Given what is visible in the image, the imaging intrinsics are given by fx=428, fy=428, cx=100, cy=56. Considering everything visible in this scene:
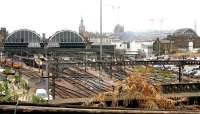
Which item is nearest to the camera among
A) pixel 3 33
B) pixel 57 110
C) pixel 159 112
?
pixel 57 110

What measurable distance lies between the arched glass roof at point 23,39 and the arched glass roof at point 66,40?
8.18ft

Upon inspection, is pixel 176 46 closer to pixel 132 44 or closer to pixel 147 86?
pixel 132 44

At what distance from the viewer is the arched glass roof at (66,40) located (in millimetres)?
→ 72062

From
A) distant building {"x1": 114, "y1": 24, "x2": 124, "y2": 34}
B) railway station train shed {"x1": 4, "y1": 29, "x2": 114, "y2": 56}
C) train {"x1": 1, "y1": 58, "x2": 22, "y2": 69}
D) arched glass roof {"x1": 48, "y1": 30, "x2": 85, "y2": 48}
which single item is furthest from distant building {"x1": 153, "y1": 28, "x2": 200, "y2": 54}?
distant building {"x1": 114, "y1": 24, "x2": 124, "y2": 34}

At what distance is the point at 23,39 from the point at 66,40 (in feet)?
23.7

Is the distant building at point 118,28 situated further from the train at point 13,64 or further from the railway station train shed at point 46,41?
the train at point 13,64

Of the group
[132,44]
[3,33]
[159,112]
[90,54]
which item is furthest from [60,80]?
[132,44]

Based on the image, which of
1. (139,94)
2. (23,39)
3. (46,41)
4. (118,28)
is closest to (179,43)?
(46,41)

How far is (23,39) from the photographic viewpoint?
72.2 metres

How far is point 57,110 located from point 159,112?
1.37 metres

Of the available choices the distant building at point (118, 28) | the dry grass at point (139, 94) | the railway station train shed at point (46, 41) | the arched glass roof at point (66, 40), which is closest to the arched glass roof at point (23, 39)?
the railway station train shed at point (46, 41)

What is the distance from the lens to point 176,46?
108 metres

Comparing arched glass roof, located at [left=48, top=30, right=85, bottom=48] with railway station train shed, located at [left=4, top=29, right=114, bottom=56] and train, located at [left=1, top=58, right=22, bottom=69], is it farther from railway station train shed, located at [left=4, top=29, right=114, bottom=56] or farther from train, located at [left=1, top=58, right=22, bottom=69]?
train, located at [left=1, top=58, right=22, bottom=69]

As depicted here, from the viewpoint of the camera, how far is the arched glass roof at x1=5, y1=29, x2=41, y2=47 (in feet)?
233
